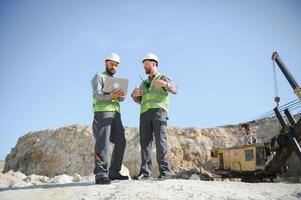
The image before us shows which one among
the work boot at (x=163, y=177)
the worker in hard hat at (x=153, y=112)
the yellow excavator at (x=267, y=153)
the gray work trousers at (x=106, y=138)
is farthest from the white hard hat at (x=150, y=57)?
the yellow excavator at (x=267, y=153)

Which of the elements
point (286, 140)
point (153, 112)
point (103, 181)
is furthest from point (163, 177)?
point (286, 140)

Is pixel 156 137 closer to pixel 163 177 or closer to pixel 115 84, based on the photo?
pixel 163 177

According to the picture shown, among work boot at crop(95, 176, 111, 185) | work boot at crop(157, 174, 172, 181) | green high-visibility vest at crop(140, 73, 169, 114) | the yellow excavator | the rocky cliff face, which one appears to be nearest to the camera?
work boot at crop(95, 176, 111, 185)

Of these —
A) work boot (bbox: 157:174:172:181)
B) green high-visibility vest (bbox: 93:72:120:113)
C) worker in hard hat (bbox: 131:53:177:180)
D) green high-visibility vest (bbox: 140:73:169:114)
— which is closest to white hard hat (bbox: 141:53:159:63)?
worker in hard hat (bbox: 131:53:177:180)

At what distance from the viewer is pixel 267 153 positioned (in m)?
11.3

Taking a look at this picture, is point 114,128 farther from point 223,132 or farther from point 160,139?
point 223,132

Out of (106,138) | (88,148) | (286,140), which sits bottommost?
(106,138)

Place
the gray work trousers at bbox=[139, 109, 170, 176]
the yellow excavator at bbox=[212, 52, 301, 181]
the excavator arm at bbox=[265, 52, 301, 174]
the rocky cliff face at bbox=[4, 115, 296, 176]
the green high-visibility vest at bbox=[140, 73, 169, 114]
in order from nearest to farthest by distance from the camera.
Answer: the gray work trousers at bbox=[139, 109, 170, 176] < the green high-visibility vest at bbox=[140, 73, 169, 114] < the excavator arm at bbox=[265, 52, 301, 174] < the yellow excavator at bbox=[212, 52, 301, 181] < the rocky cliff face at bbox=[4, 115, 296, 176]

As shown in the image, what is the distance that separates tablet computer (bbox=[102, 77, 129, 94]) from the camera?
5027mm

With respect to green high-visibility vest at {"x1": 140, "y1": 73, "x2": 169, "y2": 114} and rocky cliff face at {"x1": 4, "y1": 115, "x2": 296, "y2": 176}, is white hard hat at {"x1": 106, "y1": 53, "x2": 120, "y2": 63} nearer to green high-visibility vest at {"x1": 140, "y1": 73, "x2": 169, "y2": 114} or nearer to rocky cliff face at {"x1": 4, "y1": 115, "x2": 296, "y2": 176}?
green high-visibility vest at {"x1": 140, "y1": 73, "x2": 169, "y2": 114}

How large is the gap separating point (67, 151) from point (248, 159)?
1185 cm

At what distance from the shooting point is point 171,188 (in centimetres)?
416

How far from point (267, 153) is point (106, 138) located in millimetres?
8155

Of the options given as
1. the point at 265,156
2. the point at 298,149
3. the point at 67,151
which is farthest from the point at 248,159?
the point at 67,151
